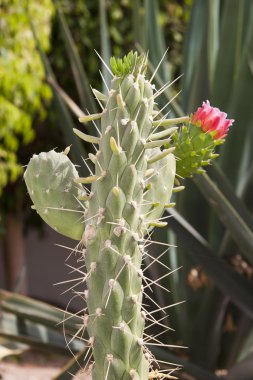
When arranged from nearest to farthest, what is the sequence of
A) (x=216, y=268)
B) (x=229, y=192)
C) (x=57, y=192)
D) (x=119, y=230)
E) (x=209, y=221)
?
(x=119, y=230) < (x=57, y=192) < (x=229, y=192) < (x=216, y=268) < (x=209, y=221)

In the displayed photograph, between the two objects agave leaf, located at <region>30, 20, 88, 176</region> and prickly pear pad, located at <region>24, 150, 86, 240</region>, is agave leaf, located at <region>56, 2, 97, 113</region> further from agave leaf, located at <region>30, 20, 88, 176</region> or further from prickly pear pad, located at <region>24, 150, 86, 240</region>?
prickly pear pad, located at <region>24, 150, 86, 240</region>

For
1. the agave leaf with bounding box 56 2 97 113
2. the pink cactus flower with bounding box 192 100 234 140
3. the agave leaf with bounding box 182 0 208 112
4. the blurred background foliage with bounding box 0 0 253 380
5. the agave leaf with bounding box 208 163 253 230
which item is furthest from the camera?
the agave leaf with bounding box 182 0 208 112

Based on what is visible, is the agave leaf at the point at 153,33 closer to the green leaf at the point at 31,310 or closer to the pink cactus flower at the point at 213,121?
the green leaf at the point at 31,310

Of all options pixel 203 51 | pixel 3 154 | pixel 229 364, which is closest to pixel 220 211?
pixel 203 51

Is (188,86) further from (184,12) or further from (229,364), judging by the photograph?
(184,12)

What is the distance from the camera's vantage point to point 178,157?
1333 mm

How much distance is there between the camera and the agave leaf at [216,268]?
8.31 feet

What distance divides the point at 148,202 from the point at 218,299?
1819mm

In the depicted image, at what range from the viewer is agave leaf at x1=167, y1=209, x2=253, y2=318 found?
2.53 meters

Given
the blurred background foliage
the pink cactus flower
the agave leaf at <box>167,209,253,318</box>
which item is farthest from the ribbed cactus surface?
the agave leaf at <box>167,209,253,318</box>

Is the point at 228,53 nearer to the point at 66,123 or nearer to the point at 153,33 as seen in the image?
the point at 153,33

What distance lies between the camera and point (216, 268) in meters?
2.59

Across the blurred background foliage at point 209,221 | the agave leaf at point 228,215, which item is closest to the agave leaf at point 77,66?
the blurred background foliage at point 209,221

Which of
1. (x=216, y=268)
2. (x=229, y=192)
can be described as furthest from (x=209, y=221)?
(x=229, y=192)
